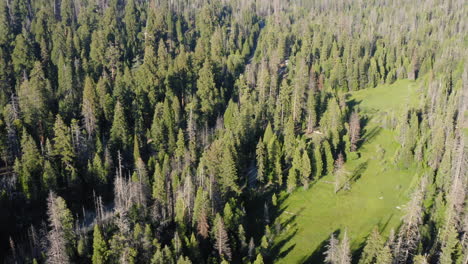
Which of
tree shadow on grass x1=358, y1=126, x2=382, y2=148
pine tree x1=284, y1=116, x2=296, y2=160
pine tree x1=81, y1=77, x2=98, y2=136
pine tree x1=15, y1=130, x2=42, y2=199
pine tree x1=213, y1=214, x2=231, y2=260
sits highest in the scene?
pine tree x1=81, y1=77, x2=98, y2=136

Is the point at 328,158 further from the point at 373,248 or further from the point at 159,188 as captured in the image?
the point at 159,188

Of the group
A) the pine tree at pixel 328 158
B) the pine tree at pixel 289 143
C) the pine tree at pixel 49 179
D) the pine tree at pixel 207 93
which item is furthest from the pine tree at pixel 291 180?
the pine tree at pixel 49 179

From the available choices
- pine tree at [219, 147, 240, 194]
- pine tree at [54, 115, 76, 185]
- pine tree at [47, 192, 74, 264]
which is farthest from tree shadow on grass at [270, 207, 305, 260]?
pine tree at [54, 115, 76, 185]

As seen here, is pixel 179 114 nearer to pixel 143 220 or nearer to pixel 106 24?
pixel 143 220

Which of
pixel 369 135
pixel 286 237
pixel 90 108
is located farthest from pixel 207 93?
pixel 286 237

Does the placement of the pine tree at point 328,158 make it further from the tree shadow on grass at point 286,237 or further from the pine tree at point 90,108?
the pine tree at point 90,108

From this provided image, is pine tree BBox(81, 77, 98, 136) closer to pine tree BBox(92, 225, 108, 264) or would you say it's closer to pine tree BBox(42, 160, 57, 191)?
pine tree BBox(42, 160, 57, 191)
